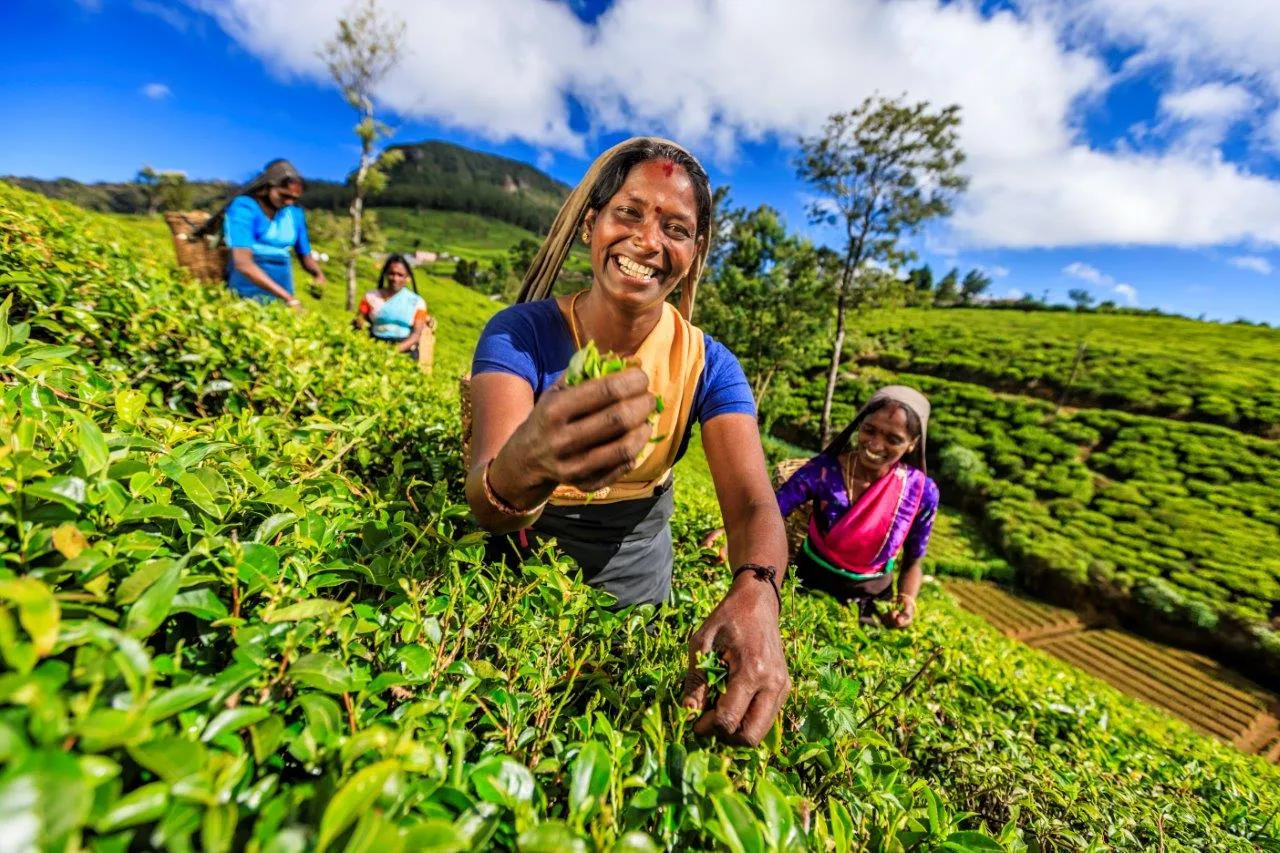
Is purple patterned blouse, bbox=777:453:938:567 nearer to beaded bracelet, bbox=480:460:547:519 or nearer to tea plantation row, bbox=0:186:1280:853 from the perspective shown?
tea plantation row, bbox=0:186:1280:853

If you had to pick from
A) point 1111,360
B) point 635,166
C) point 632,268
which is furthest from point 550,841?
point 1111,360

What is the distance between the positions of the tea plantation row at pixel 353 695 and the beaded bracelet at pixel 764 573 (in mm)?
138

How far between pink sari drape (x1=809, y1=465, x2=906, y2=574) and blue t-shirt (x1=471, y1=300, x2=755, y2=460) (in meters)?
1.87

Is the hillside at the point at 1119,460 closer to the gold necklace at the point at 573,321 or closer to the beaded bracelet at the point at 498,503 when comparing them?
the gold necklace at the point at 573,321

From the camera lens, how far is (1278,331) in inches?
1745

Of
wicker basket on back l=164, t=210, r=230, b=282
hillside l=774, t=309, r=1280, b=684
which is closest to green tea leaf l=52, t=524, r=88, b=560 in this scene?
wicker basket on back l=164, t=210, r=230, b=282

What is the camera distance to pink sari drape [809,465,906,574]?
3535 millimetres

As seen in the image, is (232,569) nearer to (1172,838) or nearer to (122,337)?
(122,337)

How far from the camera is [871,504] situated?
3564 mm

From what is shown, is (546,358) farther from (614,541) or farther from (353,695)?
(353,695)

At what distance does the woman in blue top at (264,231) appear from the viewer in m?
4.24

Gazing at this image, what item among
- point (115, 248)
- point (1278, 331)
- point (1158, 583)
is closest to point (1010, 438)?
point (1158, 583)

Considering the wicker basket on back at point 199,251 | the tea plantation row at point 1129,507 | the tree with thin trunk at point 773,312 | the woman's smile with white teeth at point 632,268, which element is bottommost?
the tea plantation row at point 1129,507

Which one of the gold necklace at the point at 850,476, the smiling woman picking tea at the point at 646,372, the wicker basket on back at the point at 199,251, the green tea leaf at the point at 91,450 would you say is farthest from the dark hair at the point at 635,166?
the wicker basket on back at the point at 199,251
